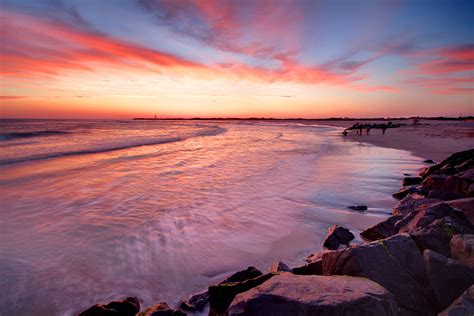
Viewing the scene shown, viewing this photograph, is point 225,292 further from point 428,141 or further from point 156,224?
point 428,141

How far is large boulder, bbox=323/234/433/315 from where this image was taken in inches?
112

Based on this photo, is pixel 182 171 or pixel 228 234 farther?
pixel 182 171

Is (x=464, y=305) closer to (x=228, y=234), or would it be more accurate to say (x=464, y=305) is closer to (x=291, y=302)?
(x=291, y=302)

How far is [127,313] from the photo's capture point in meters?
3.21

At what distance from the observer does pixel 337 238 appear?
4.97 m

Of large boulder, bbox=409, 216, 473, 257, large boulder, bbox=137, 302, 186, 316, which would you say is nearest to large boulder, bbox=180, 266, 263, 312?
large boulder, bbox=137, 302, 186, 316

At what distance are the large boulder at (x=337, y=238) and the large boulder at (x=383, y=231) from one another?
0.30 m

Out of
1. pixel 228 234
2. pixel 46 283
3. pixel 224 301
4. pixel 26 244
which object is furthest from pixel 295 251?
pixel 26 244

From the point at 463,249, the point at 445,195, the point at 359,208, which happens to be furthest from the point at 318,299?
the point at 445,195

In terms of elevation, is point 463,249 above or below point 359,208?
above

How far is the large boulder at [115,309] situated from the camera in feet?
10.1

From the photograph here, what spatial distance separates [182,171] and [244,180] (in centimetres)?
323

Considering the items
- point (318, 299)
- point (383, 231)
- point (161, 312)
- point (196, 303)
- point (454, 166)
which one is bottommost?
point (196, 303)

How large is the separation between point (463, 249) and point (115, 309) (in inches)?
158
